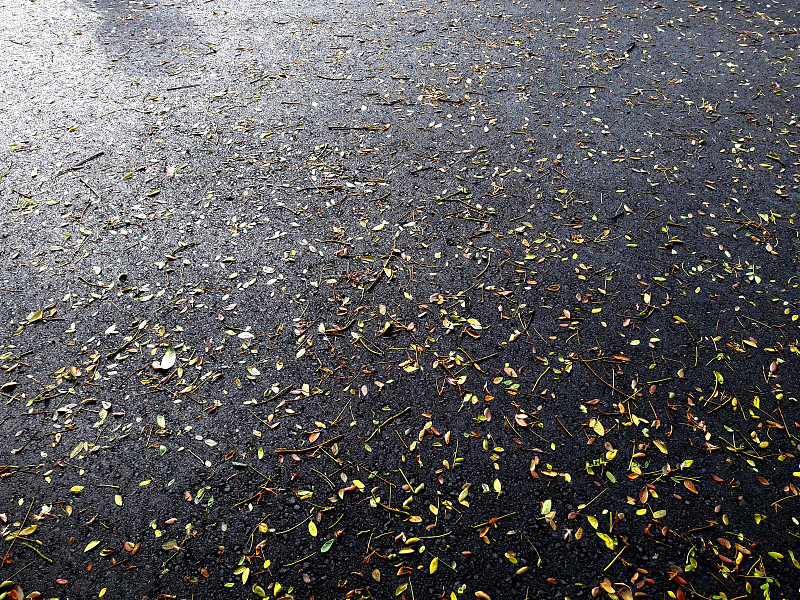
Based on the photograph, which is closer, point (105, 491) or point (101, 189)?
point (105, 491)

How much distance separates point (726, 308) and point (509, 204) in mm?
1448

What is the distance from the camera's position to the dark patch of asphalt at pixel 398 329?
204 centimetres

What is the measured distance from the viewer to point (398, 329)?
281 cm

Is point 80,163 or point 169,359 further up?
point 80,163

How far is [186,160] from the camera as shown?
12.8ft

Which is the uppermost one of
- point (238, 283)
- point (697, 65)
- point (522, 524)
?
point (697, 65)

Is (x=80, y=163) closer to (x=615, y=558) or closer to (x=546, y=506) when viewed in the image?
(x=546, y=506)

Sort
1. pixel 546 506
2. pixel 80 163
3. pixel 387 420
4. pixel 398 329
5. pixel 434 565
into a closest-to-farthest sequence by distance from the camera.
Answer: pixel 434 565, pixel 546 506, pixel 387 420, pixel 398 329, pixel 80 163

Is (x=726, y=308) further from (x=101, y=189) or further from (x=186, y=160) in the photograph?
(x=101, y=189)

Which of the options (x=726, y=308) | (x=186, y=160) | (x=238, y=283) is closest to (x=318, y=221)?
(x=238, y=283)

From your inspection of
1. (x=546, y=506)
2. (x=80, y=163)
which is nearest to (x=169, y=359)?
(x=546, y=506)

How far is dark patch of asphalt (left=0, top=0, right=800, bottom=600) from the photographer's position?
6.68 feet

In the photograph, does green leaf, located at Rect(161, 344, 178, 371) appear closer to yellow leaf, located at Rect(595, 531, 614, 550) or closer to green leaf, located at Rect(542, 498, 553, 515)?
green leaf, located at Rect(542, 498, 553, 515)

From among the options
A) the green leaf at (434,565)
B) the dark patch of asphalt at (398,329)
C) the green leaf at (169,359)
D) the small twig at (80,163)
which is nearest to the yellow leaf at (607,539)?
the dark patch of asphalt at (398,329)
